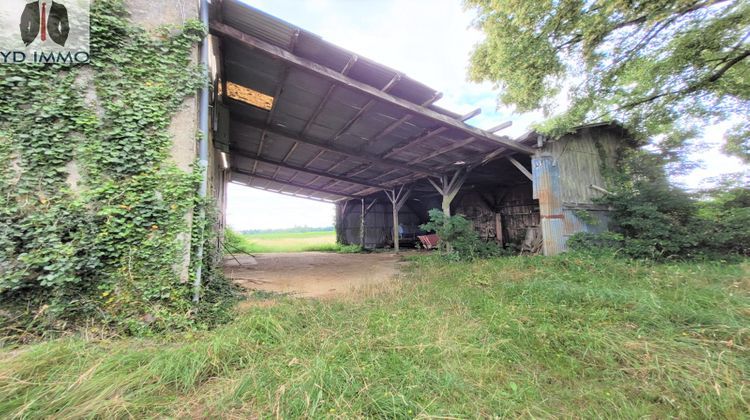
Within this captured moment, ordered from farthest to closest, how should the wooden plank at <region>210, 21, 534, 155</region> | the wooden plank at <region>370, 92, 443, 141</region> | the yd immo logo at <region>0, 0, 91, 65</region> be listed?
the wooden plank at <region>370, 92, 443, 141</region> < the wooden plank at <region>210, 21, 534, 155</region> < the yd immo logo at <region>0, 0, 91, 65</region>

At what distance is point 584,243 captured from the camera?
6.10 metres

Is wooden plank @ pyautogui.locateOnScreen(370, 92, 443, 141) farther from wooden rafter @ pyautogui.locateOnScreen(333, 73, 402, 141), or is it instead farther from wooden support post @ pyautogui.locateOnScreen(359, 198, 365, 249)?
wooden support post @ pyautogui.locateOnScreen(359, 198, 365, 249)

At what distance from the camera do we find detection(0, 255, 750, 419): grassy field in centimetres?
141

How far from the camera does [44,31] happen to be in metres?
2.47

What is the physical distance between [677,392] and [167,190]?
440 centimetres

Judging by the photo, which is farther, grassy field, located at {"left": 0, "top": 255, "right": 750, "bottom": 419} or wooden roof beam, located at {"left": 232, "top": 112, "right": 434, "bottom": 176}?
wooden roof beam, located at {"left": 232, "top": 112, "right": 434, "bottom": 176}

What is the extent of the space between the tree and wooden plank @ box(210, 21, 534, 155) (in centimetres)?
179

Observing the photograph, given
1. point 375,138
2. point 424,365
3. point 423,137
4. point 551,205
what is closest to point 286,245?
point 375,138

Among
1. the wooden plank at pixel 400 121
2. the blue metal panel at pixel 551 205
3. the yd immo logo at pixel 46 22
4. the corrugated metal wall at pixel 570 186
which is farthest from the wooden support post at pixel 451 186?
the yd immo logo at pixel 46 22

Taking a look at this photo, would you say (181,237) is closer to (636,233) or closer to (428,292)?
(428,292)

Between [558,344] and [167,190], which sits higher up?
[167,190]

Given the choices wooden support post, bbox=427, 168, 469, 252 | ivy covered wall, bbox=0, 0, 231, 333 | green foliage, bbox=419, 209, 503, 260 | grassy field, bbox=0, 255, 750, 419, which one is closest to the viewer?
grassy field, bbox=0, 255, 750, 419

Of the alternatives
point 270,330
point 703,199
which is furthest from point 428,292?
point 703,199

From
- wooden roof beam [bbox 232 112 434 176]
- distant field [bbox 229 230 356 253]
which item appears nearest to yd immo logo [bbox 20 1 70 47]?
wooden roof beam [bbox 232 112 434 176]
